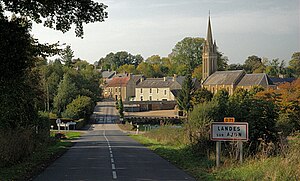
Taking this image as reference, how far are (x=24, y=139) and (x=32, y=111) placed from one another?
237 inches

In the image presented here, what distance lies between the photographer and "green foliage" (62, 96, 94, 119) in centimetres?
8051

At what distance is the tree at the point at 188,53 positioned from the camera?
463 feet

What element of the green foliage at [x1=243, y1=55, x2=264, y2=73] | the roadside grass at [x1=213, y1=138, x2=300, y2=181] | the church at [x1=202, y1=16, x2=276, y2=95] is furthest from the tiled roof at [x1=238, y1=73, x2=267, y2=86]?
the roadside grass at [x1=213, y1=138, x2=300, y2=181]

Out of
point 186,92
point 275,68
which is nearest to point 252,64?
point 275,68

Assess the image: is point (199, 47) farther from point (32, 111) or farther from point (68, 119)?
point (32, 111)

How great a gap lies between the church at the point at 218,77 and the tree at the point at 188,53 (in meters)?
6.15

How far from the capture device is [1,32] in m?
13.2

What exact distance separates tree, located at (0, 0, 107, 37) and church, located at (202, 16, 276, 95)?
4125 inches

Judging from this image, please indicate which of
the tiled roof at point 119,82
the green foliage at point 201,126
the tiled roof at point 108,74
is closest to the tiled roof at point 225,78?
the tiled roof at point 119,82

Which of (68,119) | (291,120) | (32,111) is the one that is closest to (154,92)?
(68,119)

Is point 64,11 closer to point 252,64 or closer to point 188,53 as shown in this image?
point 188,53

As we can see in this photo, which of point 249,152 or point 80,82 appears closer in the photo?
point 249,152

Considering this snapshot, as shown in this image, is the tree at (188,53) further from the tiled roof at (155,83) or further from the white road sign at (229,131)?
the white road sign at (229,131)

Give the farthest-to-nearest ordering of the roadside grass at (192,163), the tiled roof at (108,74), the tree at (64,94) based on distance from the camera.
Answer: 1. the tiled roof at (108,74)
2. the tree at (64,94)
3. the roadside grass at (192,163)
